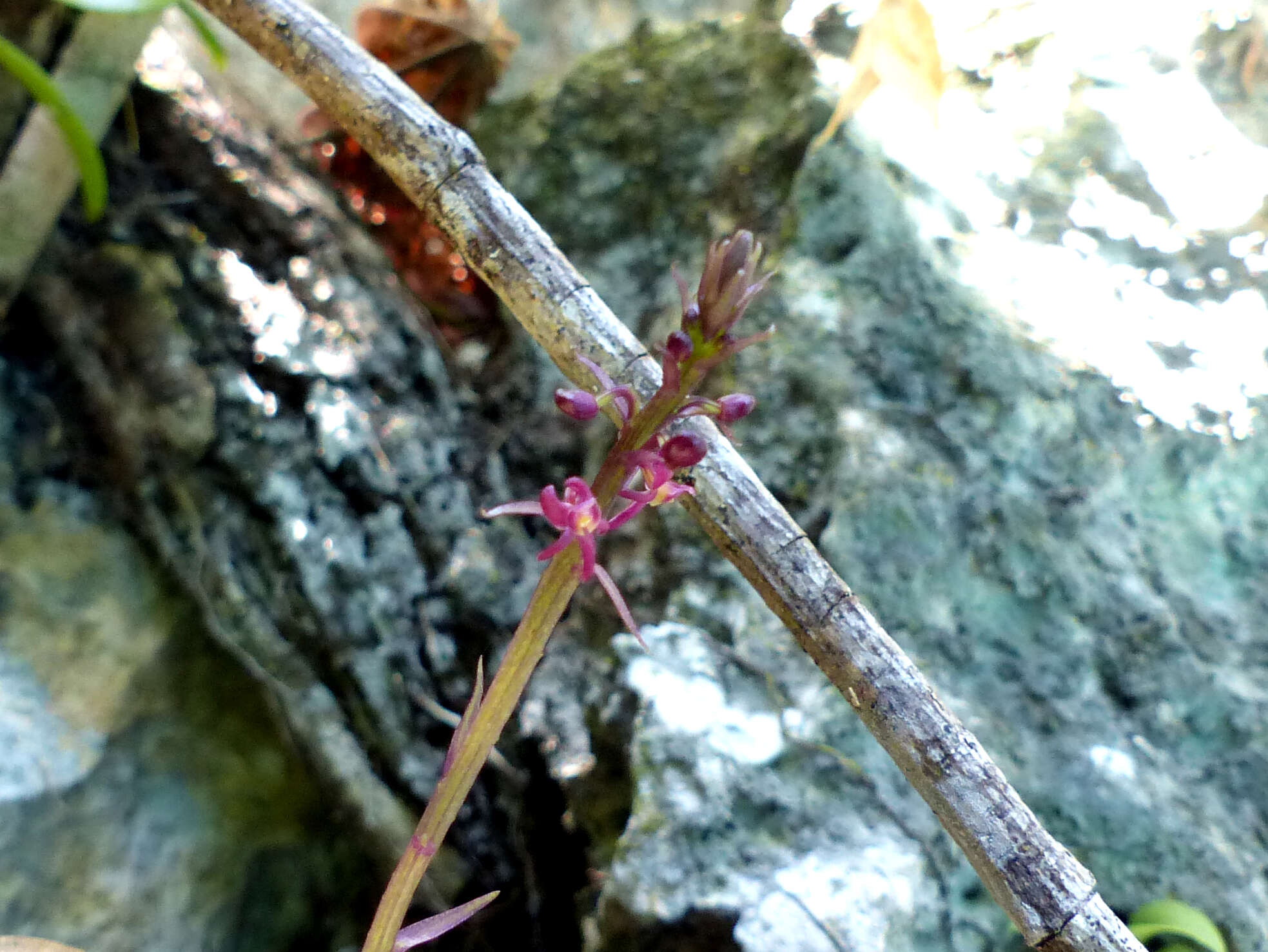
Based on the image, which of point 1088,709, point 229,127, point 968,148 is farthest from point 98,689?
point 968,148

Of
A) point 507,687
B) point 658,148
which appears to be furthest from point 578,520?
point 658,148

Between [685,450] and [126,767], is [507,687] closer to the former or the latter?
[685,450]

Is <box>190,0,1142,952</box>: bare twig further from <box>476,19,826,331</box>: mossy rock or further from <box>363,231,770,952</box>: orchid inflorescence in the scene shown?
<box>476,19,826,331</box>: mossy rock

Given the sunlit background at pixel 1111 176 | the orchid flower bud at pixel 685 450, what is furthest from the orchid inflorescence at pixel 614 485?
the sunlit background at pixel 1111 176

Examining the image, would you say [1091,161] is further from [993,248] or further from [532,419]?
[532,419]

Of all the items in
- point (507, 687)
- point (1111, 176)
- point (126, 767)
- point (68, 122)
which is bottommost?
point (126, 767)

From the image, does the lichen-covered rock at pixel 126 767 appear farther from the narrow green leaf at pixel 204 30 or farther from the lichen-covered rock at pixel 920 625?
the narrow green leaf at pixel 204 30

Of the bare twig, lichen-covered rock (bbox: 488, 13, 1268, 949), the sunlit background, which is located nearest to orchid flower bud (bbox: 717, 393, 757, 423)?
the bare twig
